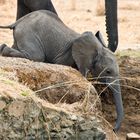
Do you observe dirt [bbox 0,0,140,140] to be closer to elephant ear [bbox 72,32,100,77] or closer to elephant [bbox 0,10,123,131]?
elephant [bbox 0,10,123,131]

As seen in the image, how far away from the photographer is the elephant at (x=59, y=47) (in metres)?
6.68

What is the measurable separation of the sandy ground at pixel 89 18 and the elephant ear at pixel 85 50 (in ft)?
18.8

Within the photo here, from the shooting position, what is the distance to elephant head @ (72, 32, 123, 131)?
6.57 m

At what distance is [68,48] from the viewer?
23.2 feet

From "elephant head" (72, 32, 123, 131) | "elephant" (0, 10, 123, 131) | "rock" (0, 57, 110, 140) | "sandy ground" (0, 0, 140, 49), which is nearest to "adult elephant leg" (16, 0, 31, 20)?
"elephant" (0, 10, 123, 131)

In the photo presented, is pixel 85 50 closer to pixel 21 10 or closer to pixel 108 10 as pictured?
pixel 108 10

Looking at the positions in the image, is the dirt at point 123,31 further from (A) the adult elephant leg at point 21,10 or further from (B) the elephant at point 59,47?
(A) the adult elephant leg at point 21,10

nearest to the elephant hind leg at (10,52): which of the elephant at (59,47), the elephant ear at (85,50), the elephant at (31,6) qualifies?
the elephant at (59,47)

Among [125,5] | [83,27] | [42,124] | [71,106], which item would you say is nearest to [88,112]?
[71,106]

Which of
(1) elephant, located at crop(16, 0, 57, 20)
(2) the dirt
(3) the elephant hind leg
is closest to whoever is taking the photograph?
(3) the elephant hind leg

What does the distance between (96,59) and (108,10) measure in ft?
2.43

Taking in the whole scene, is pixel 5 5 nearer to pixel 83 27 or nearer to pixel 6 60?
pixel 83 27

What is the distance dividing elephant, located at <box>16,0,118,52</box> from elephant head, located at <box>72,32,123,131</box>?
0.16m

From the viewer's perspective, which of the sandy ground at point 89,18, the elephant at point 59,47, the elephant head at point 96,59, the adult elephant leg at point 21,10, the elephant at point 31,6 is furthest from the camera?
the sandy ground at point 89,18
